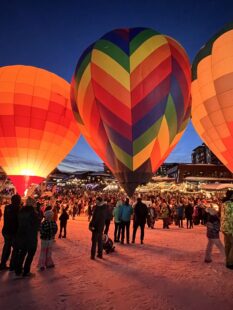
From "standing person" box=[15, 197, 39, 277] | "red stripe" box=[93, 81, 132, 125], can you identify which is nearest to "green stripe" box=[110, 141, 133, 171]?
"red stripe" box=[93, 81, 132, 125]

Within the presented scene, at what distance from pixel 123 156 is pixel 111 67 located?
11.8ft

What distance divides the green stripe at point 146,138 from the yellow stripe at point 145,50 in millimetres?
2379

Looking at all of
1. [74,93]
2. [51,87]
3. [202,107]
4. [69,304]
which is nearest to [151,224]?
[202,107]

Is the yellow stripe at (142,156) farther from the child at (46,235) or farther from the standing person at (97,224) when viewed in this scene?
the child at (46,235)

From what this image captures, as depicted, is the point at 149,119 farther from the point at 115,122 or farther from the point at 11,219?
the point at 11,219

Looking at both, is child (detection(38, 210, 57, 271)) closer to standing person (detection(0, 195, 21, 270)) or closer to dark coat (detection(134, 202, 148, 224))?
standing person (detection(0, 195, 21, 270))

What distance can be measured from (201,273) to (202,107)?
10128 millimetres

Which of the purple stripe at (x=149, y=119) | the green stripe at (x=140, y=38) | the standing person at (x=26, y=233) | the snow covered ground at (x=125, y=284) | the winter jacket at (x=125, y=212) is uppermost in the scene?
the green stripe at (x=140, y=38)

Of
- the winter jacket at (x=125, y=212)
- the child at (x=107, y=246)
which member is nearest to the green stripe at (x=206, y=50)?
the winter jacket at (x=125, y=212)

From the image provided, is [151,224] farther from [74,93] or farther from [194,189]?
[194,189]

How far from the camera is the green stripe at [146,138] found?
11.6 m

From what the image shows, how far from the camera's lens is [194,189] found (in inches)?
1313

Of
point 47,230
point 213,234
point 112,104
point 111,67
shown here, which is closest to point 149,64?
point 111,67

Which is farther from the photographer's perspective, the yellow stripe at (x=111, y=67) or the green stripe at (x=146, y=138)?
the yellow stripe at (x=111, y=67)
